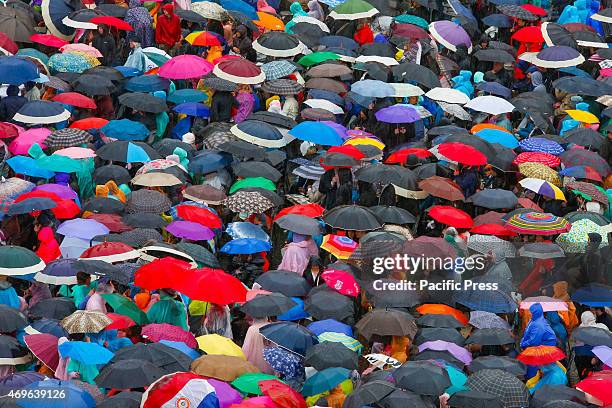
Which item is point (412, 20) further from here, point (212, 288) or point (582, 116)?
point (212, 288)

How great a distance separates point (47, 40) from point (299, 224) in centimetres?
798

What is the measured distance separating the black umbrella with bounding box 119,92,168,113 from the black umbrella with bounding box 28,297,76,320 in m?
6.67

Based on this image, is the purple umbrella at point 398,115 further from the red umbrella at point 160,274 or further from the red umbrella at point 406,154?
the red umbrella at point 160,274

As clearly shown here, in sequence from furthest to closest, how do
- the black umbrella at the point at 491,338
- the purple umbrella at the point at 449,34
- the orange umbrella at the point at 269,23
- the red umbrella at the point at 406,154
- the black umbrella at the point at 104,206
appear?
the orange umbrella at the point at 269,23
the purple umbrella at the point at 449,34
the red umbrella at the point at 406,154
the black umbrella at the point at 104,206
the black umbrella at the point at 491,338

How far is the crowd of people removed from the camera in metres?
16.1

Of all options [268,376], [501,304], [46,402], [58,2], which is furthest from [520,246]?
[58,2]

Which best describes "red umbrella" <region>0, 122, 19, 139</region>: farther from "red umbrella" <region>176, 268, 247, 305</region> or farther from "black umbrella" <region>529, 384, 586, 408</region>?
"black umbrella" <region>529, 384, 586, 408</region>

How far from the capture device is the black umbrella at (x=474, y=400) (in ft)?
50.2

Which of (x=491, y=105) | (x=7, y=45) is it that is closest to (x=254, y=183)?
(x=491, y=105)

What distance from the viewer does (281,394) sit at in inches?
592

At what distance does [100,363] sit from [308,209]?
18.0 ft

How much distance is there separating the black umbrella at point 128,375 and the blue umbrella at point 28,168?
Answer: 21.3 ft

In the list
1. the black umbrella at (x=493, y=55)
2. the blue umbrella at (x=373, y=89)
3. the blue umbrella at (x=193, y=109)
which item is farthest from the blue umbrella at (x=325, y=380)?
the black umbrella at (x=493, y=55)

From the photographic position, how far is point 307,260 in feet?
64.9
